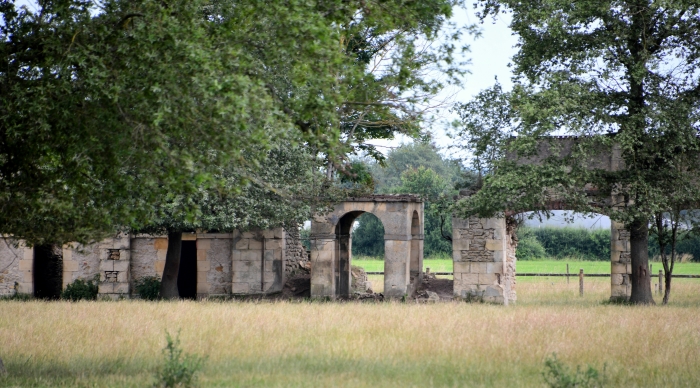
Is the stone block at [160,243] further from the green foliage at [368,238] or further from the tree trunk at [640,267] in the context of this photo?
the green foliage at [368,238]

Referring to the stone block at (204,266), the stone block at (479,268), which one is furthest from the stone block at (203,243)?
the stone block at (479,268)

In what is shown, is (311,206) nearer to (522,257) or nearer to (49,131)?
(49,131)

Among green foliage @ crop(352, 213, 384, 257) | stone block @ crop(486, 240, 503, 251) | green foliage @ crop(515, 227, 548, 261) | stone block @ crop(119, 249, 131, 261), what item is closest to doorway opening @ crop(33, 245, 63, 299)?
stone block @ crop(119, 249, 131, 261)

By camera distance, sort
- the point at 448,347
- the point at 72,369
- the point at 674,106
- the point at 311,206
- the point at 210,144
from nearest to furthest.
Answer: the point at 210,144 < the point at 72,369 < the point at 448,347 < the point at 674,106 < the point at 311,206

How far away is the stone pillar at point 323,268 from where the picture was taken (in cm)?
2452

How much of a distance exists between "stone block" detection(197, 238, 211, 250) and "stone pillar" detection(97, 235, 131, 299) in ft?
7.28

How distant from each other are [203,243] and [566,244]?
1484 inches

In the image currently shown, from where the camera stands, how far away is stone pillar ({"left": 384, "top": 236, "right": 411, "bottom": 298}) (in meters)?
24.3

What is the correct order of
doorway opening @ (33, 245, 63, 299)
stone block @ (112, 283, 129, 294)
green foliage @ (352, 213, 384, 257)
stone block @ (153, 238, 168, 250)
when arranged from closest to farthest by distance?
1. stone block @ (112, 283, 129, 294)
2. doorway opening @ (33, 245, 63, 299)
3. stone block @ (153, 238, 168, 250)
4. green foliage @ (352, 213, 384, 257)

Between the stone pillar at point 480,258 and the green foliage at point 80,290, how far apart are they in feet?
36.7

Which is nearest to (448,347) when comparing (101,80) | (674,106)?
(101,80)

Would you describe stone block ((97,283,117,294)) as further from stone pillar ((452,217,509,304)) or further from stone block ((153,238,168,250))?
stone pillar ((452,217,509,304))

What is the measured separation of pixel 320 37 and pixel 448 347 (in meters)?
5.55

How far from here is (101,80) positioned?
906 cm
